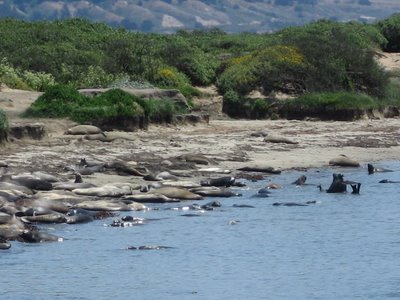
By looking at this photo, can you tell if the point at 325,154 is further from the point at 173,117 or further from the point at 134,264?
the point at 134,264

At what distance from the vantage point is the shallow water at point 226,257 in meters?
14.5

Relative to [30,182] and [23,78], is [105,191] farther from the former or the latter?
[23,78]

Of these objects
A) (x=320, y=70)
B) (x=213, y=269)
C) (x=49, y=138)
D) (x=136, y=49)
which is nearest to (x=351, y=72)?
(x=320, y=70)

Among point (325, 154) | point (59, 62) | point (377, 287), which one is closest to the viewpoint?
point (377, 287)

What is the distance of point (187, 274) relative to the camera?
15258 mm

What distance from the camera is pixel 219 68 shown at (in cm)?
3944

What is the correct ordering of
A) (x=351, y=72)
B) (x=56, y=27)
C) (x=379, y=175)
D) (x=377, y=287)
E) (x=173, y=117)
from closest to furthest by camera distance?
(x=377, y=287) < (x=379, y=175) < (x=173, y=117) < (x=351, y=72) < (x=56, y=27)

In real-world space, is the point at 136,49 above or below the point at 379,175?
above

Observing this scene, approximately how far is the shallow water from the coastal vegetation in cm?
1266

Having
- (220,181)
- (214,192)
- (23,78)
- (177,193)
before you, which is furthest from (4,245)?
(23,78)

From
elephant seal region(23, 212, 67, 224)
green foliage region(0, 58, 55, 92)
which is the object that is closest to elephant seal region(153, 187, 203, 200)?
elephant seal region(23, 212, 67, 224)

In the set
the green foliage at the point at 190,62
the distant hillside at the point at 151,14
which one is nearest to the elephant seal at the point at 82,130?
the green foliage at the point at 190,62

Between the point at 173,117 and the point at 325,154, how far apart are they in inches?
177

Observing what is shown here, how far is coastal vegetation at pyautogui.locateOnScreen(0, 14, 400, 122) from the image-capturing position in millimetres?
34094
